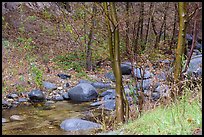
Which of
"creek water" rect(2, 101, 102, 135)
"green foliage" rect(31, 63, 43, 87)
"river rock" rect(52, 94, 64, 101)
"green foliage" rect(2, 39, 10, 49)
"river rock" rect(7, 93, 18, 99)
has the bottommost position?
"creek water" rect(2, 101, 102, 135)

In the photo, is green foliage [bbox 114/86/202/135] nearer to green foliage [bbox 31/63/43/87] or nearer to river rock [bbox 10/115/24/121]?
river rock [bbox 10/115/24/121]

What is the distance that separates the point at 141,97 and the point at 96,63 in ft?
26.4

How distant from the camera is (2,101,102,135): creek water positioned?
6.41m

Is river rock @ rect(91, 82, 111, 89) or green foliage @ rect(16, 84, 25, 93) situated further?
river rock @ rect(91, 82, 111, 89)

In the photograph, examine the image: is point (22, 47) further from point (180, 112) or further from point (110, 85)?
point (180, 112)

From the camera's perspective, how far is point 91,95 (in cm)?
943

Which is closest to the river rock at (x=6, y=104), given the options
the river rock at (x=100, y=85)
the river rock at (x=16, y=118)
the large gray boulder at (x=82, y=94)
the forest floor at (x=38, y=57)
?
the forest floor at (x=38, y=57)

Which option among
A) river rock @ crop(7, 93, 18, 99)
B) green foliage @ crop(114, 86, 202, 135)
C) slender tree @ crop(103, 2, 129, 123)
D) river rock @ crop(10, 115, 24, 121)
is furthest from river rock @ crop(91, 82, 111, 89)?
green foliage @ crop(114, 86, 202, 135)

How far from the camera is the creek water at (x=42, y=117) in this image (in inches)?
253

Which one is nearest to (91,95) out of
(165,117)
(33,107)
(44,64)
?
(33,107)

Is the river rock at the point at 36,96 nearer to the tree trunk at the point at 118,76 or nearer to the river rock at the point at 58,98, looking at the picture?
the river rock at the point at 58,98

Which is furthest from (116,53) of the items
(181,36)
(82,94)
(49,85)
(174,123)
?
(49,85)

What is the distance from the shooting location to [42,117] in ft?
24.9

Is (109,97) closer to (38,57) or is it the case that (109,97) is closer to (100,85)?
(100,85)
